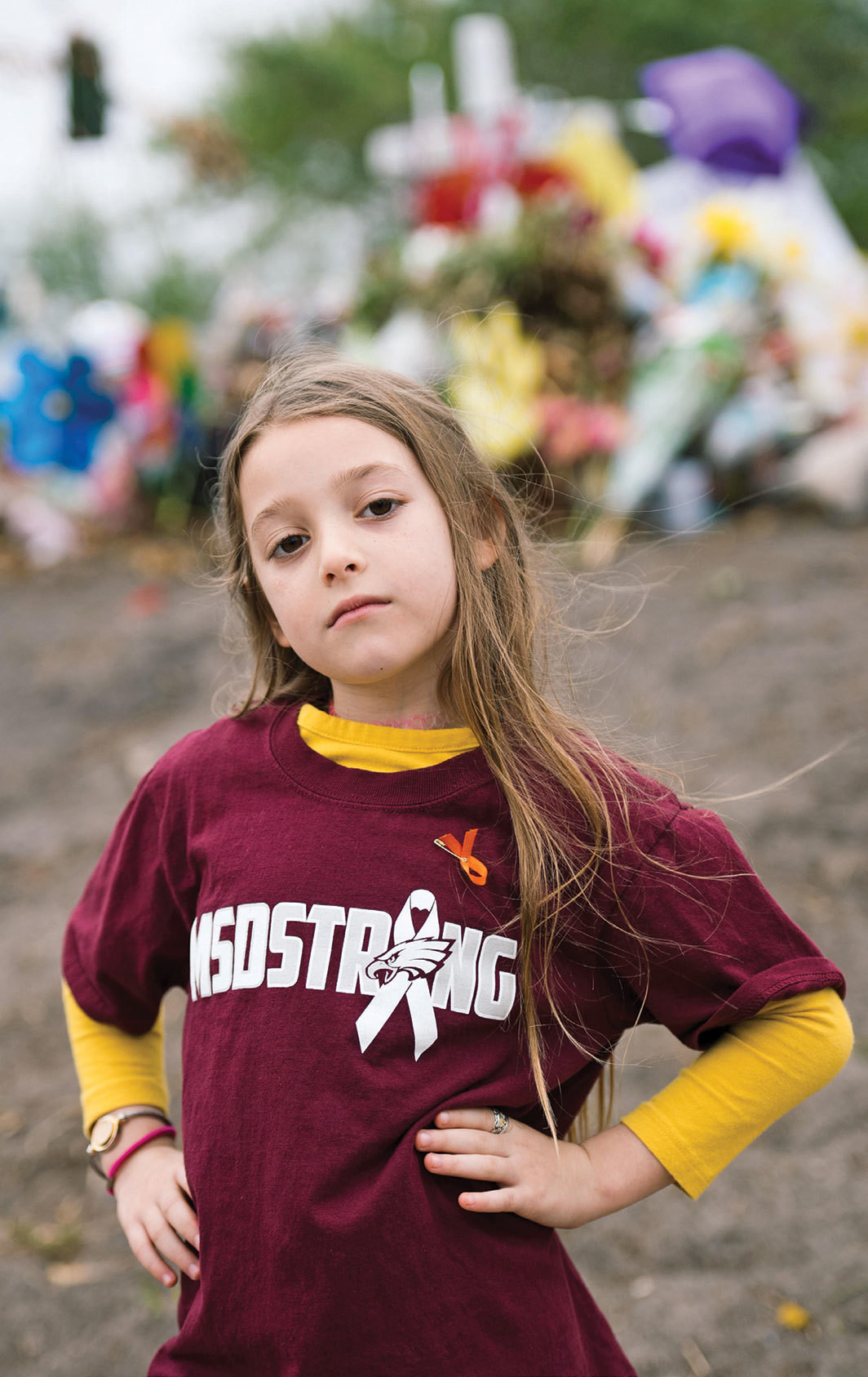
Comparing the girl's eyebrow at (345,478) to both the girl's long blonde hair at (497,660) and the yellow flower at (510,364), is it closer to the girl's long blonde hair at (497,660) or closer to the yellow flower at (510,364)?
the girl's long blonde hair at (497,660)

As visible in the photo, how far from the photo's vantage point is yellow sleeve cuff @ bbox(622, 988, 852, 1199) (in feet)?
3.99

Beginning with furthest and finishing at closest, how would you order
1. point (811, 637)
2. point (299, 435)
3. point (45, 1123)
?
point (811, 637)
point (45, 1123)
point (299, 435)

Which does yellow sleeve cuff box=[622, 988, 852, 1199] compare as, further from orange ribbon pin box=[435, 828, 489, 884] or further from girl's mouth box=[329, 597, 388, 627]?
girl's mouth box=[329, 597, 388, 627]

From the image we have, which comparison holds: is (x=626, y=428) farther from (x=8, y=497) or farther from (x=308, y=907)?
(x=308, y=907)

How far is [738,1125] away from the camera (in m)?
1.24

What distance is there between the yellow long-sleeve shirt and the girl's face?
0.28ft

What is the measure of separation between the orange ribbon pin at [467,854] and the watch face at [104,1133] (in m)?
0.58

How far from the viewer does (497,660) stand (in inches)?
53.0

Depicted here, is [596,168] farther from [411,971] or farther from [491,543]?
[411,971]

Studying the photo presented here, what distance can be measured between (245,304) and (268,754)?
23.1 ft

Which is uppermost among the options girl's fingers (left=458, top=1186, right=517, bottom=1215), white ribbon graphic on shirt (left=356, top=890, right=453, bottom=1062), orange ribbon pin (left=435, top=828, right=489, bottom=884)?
orange ribbon pin (left=435, top=828, right=489, bottom=884)

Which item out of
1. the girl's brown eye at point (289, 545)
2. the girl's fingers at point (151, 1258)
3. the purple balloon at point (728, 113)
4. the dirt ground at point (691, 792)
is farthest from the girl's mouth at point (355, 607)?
the purple balloon at point (728, 113)

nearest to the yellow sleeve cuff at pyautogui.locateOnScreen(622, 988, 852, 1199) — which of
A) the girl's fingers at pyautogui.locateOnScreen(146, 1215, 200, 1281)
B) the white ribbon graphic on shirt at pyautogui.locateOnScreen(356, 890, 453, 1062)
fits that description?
the white ribbon graphic on shirt at pyautogui.locateOnScreen(356, 890, 453, 1062)

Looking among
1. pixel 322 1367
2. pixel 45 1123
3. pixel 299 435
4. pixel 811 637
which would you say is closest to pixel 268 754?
pixel 299 435
